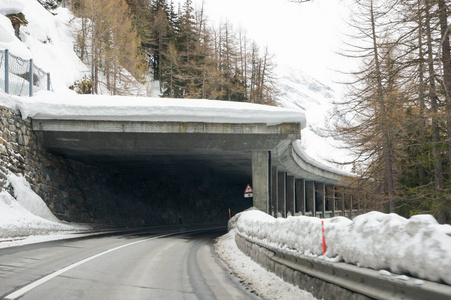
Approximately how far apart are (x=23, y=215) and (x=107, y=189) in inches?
486

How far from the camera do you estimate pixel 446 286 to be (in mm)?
2744

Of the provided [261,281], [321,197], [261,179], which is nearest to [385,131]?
[261,179]

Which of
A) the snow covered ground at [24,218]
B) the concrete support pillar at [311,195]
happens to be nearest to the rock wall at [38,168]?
the snow covered ground at [24,218]

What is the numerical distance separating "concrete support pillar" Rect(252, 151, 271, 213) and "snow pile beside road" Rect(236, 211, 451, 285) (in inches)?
643

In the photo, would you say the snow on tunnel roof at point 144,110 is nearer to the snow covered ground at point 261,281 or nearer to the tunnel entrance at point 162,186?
the tunnel entrance at point 162,186

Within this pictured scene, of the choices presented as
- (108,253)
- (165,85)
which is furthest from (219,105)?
(165,85)

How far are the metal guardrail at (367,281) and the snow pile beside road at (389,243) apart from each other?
82 mm

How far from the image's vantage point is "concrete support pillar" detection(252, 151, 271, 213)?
72.5ft

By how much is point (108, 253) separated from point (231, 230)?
322 inches

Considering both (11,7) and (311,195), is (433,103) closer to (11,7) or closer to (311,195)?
(11,7)

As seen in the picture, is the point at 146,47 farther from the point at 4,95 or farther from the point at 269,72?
the point at 4,95

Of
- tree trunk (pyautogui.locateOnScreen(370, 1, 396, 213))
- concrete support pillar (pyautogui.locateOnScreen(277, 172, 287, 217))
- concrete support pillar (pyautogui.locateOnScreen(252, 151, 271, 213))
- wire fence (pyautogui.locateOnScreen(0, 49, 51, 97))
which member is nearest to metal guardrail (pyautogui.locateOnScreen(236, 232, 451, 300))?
tree trunk (pyautogui.locateOnScreen(370, 1, 396, 213))

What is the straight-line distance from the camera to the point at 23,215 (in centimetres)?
1536

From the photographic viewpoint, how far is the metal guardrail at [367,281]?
2.85 m
